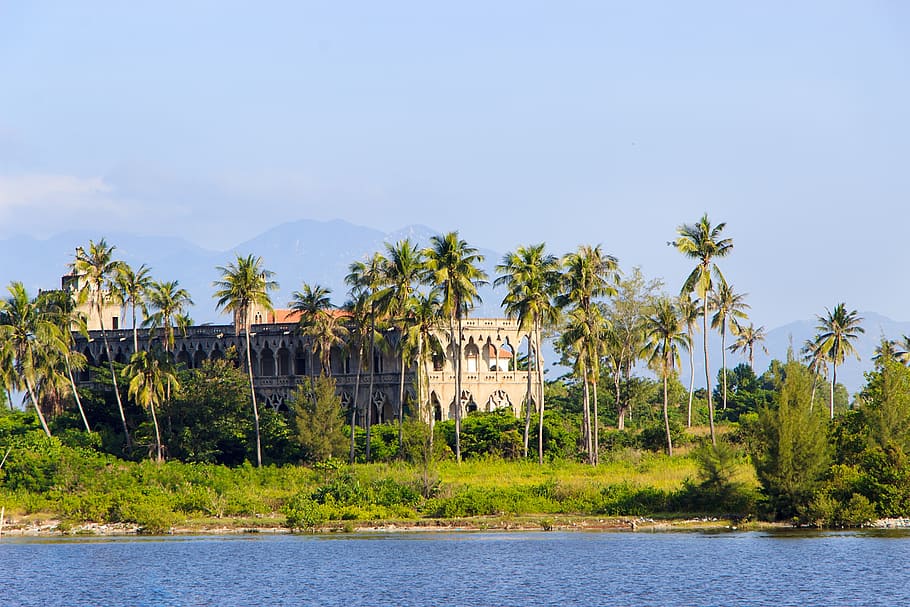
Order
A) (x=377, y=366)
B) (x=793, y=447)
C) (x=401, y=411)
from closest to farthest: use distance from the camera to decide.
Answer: (x=793, y=447)
(x=401, y=411)
(x=377, y=366)

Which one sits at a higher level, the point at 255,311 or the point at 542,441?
the point at 255,311

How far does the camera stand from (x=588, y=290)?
2913 inches

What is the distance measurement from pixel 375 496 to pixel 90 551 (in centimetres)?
1464

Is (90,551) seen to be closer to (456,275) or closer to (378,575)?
(378,575)

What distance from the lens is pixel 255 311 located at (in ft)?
318

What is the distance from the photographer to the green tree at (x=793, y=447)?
182 ft

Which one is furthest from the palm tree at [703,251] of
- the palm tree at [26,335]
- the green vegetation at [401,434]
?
the palm tree at [26,335]

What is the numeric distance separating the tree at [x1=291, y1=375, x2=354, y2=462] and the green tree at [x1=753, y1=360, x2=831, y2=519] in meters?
25.9

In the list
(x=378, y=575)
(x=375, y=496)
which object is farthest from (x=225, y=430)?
(x=378, y=575)

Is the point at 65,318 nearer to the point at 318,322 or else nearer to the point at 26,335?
the point at 26,335

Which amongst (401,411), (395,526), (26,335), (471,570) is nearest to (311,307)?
(401,411)

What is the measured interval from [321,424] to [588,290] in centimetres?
1621

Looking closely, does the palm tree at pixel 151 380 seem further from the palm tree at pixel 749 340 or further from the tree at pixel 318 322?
the palm tree at pixel 749 340

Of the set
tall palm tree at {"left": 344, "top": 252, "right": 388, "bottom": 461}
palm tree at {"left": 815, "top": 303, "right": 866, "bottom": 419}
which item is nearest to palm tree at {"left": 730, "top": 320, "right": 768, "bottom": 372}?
palm tree at {"left": 815, "top": 303, "right": 866, "bottom": 419}
